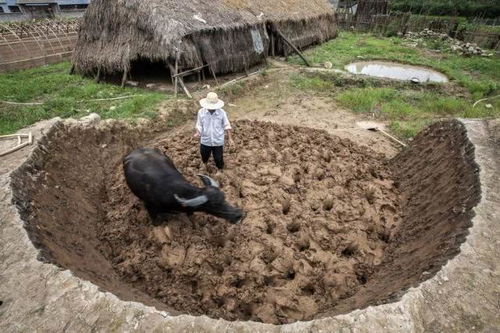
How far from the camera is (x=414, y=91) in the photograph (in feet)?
35.1

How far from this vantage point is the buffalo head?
3.96 m

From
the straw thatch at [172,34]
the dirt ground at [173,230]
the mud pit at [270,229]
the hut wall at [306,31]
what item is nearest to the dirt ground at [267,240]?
the mud pit at [270,229]

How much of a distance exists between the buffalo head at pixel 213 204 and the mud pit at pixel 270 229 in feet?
1.36

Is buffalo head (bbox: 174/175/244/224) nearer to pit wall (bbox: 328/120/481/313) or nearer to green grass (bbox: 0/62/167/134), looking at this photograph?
pit wall (bbox: 328/120/481/313)

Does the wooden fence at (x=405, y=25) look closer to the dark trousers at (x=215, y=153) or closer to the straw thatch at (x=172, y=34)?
the straw thatch at (x=172, y=34)

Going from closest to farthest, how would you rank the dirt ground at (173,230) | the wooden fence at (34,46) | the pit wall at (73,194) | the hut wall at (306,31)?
the dirt ground at (173,230), the pit wall at (73,194), the wooden fence at (34,46), the hut wall at (306,31)

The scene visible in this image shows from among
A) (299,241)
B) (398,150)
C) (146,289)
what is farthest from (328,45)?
(146,289)

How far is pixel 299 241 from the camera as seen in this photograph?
14.2 ft

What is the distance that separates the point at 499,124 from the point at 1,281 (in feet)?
25.1

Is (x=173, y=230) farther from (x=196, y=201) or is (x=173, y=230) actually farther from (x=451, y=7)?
(x=451, y=7)

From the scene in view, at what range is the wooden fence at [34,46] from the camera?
12641 mm

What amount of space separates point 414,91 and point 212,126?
27.7 ft

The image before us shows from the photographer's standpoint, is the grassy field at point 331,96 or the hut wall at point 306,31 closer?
the grassy field at point 331,96

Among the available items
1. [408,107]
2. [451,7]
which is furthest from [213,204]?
[451,7]
